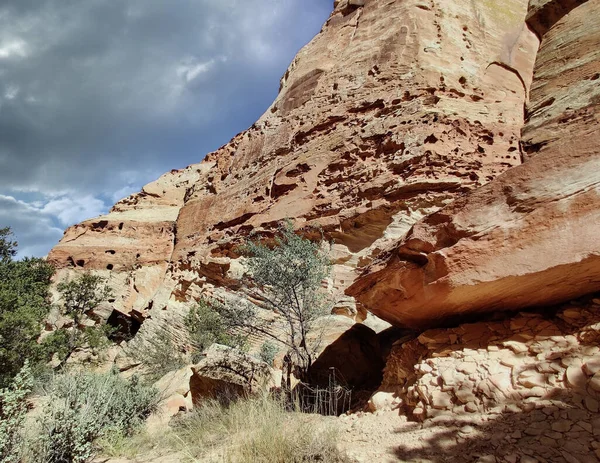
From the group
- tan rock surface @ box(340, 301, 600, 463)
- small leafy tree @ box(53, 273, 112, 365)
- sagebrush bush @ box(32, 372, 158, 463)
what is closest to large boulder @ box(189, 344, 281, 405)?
sagebrush bush @ box(32, 372, 158, 463)

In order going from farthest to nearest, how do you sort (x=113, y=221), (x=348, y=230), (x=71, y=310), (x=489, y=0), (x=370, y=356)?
(x=113, y=221)
(x=71, y=310)
(x=489, y=0)
(x=348, y=230)
(x=370, y=356)

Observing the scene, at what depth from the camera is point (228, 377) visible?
239 inches

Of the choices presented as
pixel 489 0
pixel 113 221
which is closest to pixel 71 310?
pixel 113 221

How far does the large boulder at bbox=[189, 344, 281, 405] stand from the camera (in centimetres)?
593

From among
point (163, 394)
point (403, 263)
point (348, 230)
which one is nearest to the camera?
point (403, 263)

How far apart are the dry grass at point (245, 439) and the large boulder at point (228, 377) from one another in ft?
1.57

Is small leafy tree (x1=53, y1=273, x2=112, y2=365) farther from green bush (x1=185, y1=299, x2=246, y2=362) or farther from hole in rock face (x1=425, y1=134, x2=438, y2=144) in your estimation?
hole in rock face (x1=425, y1=134, x2=438, y2=144)

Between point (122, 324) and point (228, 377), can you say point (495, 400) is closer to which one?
point (228, 377)

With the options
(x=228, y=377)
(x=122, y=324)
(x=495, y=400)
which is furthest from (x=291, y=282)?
(x=122, y=324)

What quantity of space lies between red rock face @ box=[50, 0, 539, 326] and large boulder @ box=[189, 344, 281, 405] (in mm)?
3713

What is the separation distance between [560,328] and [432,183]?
6043mm

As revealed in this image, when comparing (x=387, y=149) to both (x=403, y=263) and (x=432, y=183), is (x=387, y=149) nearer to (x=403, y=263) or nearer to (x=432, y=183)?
(x=432, y=183)

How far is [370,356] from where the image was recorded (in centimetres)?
605

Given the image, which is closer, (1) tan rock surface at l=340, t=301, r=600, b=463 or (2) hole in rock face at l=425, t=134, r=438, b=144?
(1) tan rock surface at l=340, t=301, r=600, b=463
